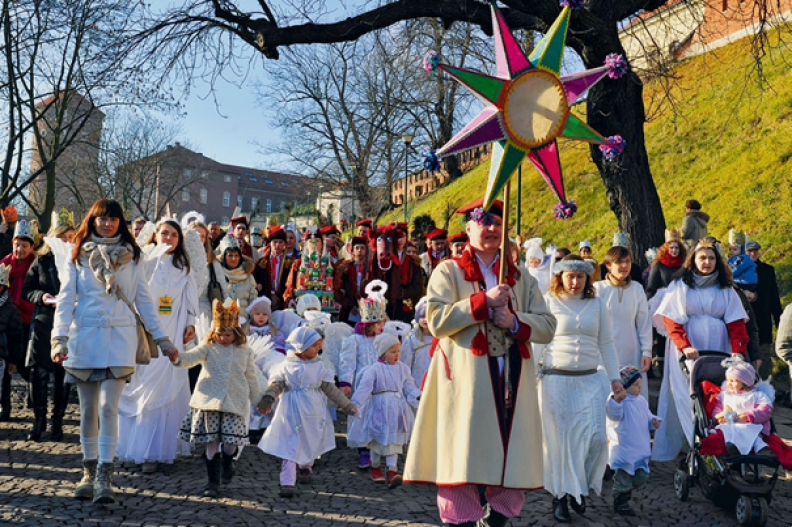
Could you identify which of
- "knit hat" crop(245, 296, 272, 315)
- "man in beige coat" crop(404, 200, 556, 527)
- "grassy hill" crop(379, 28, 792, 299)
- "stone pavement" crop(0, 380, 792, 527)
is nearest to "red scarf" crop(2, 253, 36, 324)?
"stone pavement" crop(0, 380, 792, 527)

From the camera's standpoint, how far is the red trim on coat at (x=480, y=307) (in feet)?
13.3

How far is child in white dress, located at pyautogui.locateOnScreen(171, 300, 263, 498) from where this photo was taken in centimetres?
597

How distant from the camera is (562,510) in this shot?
18.6 feet

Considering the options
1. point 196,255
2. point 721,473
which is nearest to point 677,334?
point 721,473

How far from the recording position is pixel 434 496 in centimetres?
625

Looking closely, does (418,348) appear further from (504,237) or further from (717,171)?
(717,171)

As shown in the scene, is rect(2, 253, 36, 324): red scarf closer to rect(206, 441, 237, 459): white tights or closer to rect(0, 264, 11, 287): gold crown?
rect(0, 264, 11, 287): gold crown

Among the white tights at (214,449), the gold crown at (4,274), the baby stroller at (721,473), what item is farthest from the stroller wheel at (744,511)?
the gold crown at (4,274)

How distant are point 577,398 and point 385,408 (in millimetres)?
1762

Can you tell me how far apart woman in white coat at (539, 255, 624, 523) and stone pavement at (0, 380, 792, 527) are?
11.7 inches

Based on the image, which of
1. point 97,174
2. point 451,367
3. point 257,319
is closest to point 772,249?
point 257,319

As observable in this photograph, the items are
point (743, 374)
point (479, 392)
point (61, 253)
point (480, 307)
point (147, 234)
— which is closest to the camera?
point (480, 307)

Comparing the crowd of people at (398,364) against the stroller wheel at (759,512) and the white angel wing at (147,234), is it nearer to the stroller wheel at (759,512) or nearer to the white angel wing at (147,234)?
the white angel wing at (147,234)

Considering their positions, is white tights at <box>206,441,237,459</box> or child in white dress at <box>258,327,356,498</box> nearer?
white tights at <box>206,441,237,459</box>
